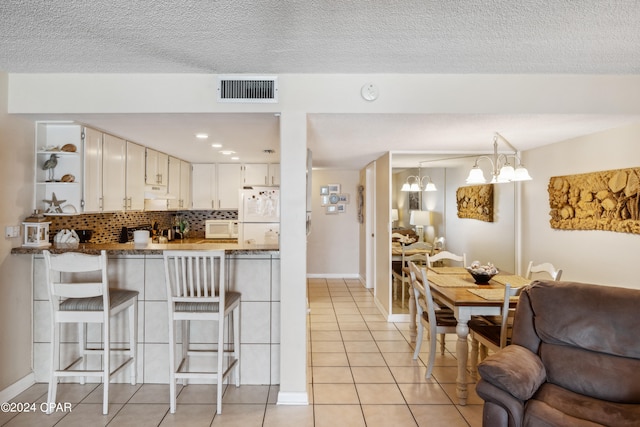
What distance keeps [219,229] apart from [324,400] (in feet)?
12.1

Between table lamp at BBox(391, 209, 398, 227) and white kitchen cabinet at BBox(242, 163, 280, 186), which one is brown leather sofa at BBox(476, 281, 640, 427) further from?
white kitchen cabinet at BBox(242, 163, 280, 186)

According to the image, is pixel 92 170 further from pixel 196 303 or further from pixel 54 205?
pixel 196 303

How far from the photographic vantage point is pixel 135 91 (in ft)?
8.59

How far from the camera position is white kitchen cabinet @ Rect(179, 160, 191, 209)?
5.35 m

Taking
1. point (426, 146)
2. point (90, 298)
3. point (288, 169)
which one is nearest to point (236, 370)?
point (90, 298)

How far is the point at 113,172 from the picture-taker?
363 cm

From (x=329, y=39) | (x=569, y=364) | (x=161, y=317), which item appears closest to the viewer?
(x=569, y=364)

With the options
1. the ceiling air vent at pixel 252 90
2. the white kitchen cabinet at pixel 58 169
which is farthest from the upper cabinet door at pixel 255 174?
the ceiling air vent at pixel 252 90

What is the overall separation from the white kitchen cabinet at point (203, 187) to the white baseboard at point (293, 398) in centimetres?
370

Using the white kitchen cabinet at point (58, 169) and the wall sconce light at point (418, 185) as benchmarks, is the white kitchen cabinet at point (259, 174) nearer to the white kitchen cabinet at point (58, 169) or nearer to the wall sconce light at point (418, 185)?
the wall sconce light at point (418, 185)

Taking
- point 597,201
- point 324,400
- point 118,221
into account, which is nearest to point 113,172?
point 118,221

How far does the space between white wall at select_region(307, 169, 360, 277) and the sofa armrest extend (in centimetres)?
493

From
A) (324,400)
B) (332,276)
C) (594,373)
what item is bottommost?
(324,400)

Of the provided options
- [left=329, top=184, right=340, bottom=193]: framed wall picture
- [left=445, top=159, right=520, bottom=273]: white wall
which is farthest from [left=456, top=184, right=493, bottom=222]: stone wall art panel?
[left=329, top=184, right=340, bottom=193]: framed wall picture
